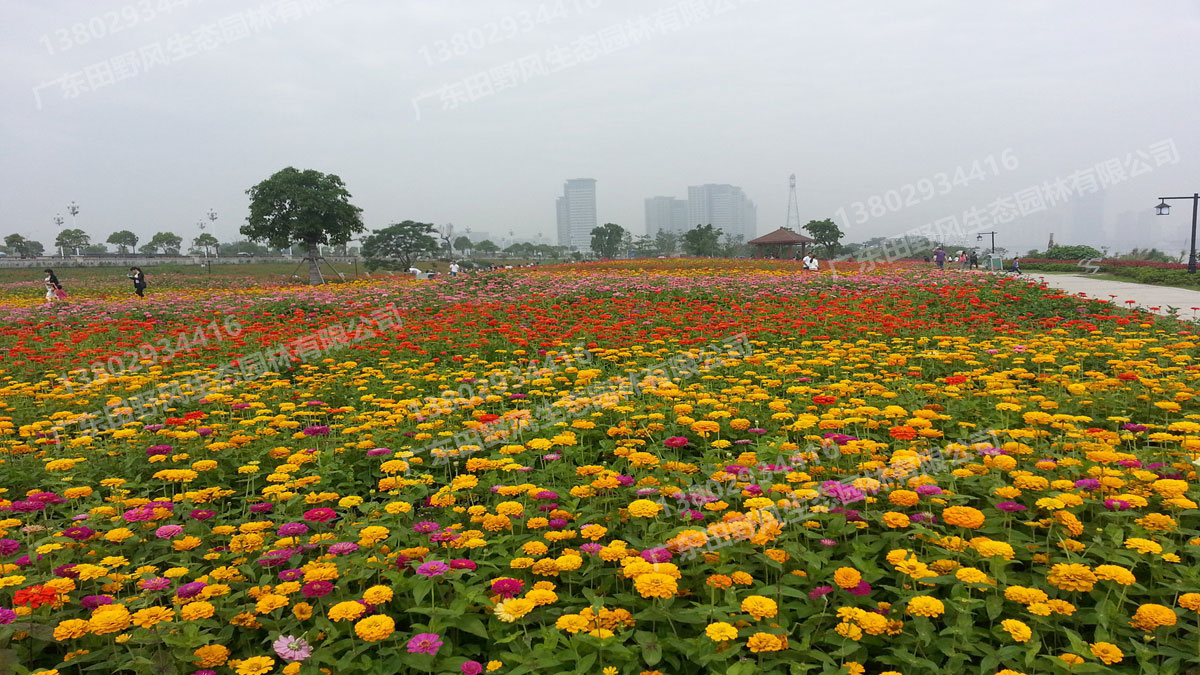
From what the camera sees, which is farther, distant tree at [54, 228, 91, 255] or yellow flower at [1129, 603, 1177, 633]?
distant tree at [54, 228, 91, 255]

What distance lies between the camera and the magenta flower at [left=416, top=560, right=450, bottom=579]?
217 cm

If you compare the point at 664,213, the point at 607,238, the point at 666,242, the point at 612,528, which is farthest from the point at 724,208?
the point at 612,528

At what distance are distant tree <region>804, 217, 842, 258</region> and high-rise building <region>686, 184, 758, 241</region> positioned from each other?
7819 cm

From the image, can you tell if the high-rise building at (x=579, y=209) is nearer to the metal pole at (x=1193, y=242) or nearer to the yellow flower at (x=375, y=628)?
the metal pole at (x=1193, y=242)

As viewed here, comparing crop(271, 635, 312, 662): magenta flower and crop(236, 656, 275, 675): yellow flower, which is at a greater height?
crop(271, 635, 312, 662): magenta flower

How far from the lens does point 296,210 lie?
29844 millimetres

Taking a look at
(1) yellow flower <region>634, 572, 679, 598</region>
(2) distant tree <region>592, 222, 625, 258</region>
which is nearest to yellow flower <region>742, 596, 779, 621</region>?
(1) yellow flower <region>634, 572, 679, 598</region>

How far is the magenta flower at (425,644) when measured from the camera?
1904 mm

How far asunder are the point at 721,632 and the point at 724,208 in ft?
461

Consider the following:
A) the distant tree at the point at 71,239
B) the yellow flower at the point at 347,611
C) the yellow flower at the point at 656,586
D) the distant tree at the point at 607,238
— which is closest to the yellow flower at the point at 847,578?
the yellow flower at the point at 656,586

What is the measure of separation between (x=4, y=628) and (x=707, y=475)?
2.83m

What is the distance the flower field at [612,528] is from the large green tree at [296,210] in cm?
2655

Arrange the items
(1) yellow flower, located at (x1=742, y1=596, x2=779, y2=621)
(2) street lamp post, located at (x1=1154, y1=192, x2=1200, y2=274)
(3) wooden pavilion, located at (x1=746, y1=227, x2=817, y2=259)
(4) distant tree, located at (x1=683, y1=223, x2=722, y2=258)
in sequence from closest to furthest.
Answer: (1) yellow flower, located at (x1=742, y1=596, x2=779, y2=621) < (2) street lamp post, located at (x1=1154, y1=192, x2=1200, y2=274) < (3) wooden pavilion, located at (x1=746, y1=227, x2=817, y2=259) < (4) distant tree, located at (x1=683, y1=223, x2=722, y2=258)

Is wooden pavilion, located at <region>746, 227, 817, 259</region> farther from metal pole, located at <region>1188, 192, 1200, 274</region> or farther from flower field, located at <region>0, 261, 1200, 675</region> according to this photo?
flower field, located at <region>0, 261, 1200, 675</region>
